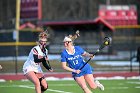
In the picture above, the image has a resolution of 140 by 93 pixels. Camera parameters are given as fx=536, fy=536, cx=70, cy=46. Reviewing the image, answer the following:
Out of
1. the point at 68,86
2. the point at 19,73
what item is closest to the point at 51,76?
the point at 19,73

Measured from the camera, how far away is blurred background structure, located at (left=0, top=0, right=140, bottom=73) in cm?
3712

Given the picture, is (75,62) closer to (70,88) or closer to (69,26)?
(70,88)

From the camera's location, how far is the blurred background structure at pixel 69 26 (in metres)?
37.1

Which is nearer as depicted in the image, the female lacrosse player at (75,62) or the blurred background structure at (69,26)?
the female lacrosse player at (75,62)

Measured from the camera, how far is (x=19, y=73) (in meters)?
28.7

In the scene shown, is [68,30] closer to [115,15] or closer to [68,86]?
[115,15]

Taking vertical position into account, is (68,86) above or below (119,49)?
above

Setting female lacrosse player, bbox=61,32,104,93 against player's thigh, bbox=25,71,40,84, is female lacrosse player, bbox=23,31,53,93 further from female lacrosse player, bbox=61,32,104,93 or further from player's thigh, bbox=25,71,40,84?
female lacrosse player, bbox=61,32,104,93

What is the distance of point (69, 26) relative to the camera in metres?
49.0

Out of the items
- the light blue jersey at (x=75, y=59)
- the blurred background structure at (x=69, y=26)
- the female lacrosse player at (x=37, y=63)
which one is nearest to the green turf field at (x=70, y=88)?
the female lacrosse player at (x=37, y=63)

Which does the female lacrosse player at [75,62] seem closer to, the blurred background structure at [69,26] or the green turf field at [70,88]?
the green turf field at [70,88]

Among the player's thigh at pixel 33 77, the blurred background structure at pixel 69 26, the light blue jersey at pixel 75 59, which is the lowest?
the blurred background structure at pixel 69 26

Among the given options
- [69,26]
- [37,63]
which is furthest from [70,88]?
[69,26]

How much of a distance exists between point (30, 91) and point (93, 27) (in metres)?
30.6
